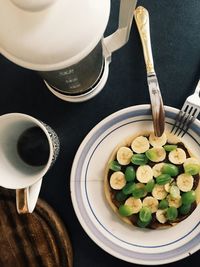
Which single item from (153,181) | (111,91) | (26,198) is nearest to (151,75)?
(111,91)

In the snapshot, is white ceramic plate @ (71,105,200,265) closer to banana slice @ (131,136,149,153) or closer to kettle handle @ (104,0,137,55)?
banana slice @ (131,136,149,153)

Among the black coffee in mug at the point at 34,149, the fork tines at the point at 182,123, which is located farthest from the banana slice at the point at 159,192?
the black coffee in mug at the point at 34,149

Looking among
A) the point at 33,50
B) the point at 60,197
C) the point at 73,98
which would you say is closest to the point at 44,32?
the point at 33,50

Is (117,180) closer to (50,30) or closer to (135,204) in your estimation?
(135,204)

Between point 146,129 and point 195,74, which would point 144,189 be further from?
point 195,74

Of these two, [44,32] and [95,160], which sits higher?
[44,32]

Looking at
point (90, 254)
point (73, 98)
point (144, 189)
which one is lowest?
point (90, 254)
